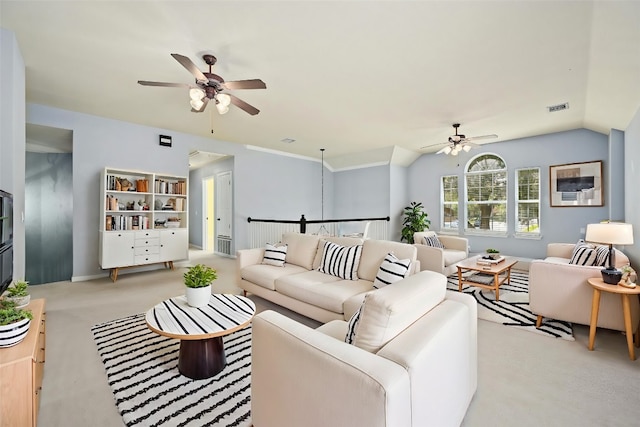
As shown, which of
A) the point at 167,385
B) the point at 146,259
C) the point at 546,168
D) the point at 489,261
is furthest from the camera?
the point at 546,168

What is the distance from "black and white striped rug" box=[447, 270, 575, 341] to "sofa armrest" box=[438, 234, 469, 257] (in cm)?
90

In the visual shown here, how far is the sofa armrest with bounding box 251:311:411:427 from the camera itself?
3.03ft

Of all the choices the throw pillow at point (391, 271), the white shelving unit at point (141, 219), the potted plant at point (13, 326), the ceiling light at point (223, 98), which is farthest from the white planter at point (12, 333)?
the white shelving unit at point (141, 219)

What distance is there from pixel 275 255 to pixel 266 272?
0.36 metres

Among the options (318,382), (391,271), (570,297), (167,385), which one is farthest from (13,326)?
(570,297)

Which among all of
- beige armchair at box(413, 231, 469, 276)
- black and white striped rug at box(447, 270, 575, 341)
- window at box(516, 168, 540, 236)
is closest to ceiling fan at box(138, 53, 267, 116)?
beige armchair at box(413, 231, 469, 276)

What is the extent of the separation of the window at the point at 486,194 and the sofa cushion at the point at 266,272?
502 cm

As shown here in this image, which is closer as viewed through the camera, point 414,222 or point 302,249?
point 302,249

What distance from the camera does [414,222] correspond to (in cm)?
700

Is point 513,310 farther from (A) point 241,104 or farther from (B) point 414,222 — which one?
(A) point 241,104

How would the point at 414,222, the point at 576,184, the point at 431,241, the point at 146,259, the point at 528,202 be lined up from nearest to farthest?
1. the point at 146,259
2. the point at 431,241
3. the point at 576,184
4. the point at 528,202
5. the point at 414,222

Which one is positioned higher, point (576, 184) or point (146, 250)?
point (576, 184)

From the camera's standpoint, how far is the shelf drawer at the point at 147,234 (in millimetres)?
4852

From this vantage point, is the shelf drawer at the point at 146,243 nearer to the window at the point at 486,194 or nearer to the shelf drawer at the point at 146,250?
the shelf drawer at the point at 146,250
